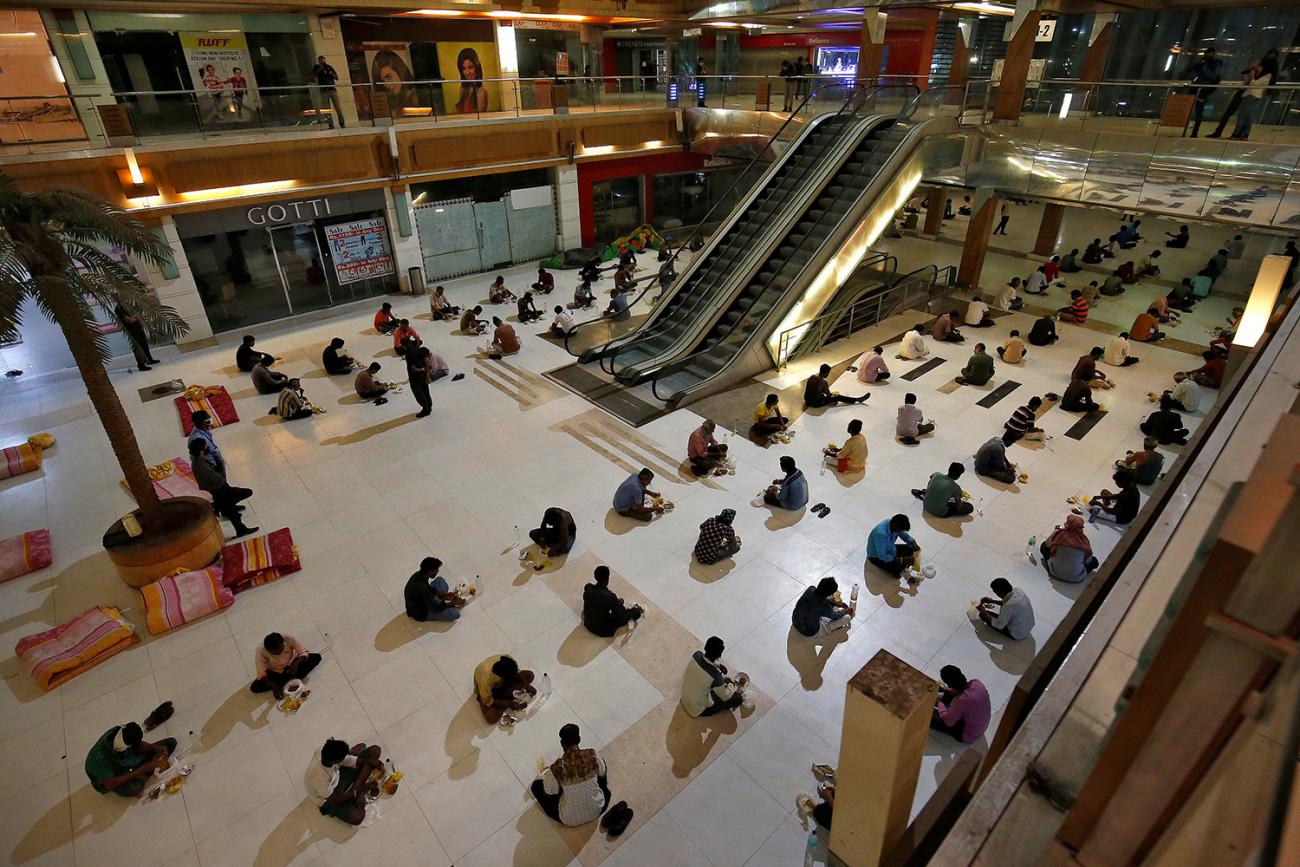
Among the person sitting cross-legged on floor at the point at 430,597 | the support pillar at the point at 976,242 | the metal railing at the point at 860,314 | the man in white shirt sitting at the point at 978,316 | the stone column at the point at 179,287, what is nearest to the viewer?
the person sitting cross-legged on floor at the point at 430,597

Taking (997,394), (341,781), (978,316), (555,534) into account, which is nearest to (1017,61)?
(978,316)

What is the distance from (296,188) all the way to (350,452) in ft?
25.3

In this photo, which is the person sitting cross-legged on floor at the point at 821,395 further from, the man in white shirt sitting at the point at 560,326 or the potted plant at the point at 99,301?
the potted plant at the point at 99,301

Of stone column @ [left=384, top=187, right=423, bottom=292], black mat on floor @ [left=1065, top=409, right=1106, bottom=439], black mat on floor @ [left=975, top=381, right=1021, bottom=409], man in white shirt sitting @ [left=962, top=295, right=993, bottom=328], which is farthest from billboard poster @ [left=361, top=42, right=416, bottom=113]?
black mat on floor @ [left=1065, top=409, right=1106, bottom=439]

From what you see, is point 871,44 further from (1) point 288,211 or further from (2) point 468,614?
(2) point 468,614

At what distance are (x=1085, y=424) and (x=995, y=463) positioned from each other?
270 centimetres

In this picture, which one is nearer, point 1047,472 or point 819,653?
point 819,653

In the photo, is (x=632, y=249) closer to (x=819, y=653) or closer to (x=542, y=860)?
(x=819, y=653)

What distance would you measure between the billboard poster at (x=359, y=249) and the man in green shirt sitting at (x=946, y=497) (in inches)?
570

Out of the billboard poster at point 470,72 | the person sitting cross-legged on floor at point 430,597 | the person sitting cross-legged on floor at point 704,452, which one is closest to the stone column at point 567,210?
the billboard poster at point 470,72

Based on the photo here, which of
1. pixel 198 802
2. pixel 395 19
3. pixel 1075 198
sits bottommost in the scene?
pixel 198 802

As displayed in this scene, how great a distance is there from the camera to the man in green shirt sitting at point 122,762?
5793 millimetres

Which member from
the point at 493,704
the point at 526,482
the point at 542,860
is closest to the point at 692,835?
the point at 542,860

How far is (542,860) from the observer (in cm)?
539
